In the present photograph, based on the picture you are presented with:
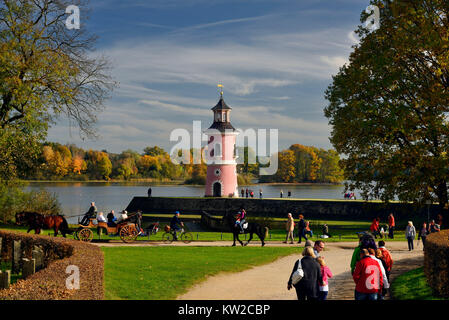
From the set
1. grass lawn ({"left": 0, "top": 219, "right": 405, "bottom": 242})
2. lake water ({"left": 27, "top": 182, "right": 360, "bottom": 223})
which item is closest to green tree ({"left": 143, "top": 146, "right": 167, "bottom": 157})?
lake water ({"left": 27, "top": 182, "right": 360, "bottom": 223})

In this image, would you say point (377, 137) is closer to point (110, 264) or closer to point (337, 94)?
point (337, 94)

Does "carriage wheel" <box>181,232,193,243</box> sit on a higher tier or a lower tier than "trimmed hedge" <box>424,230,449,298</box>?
lower

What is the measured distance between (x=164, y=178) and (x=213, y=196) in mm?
75304

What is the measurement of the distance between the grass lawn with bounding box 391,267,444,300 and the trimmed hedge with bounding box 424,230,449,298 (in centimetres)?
24

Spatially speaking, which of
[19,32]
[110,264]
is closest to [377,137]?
[110,264]

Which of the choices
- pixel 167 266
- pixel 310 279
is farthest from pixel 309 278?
pixel 167 266

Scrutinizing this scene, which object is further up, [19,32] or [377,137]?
[19,32]

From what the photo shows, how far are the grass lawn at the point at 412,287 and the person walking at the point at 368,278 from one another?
4.10m

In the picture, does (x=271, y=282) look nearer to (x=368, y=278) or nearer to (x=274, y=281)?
(x=274, y=281)

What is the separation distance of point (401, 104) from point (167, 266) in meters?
17.8

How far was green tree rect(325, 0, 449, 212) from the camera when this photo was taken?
83.3ft

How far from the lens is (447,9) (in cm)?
2553

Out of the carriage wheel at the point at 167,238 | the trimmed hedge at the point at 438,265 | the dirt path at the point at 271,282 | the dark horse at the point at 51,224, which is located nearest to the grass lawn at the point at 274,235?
the carriage wheel at the point at 167,238

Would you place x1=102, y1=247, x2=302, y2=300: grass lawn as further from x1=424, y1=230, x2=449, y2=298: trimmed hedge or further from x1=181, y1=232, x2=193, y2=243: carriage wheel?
x1=424, y1=230, x2=449, y2=298: trimmed hedge
